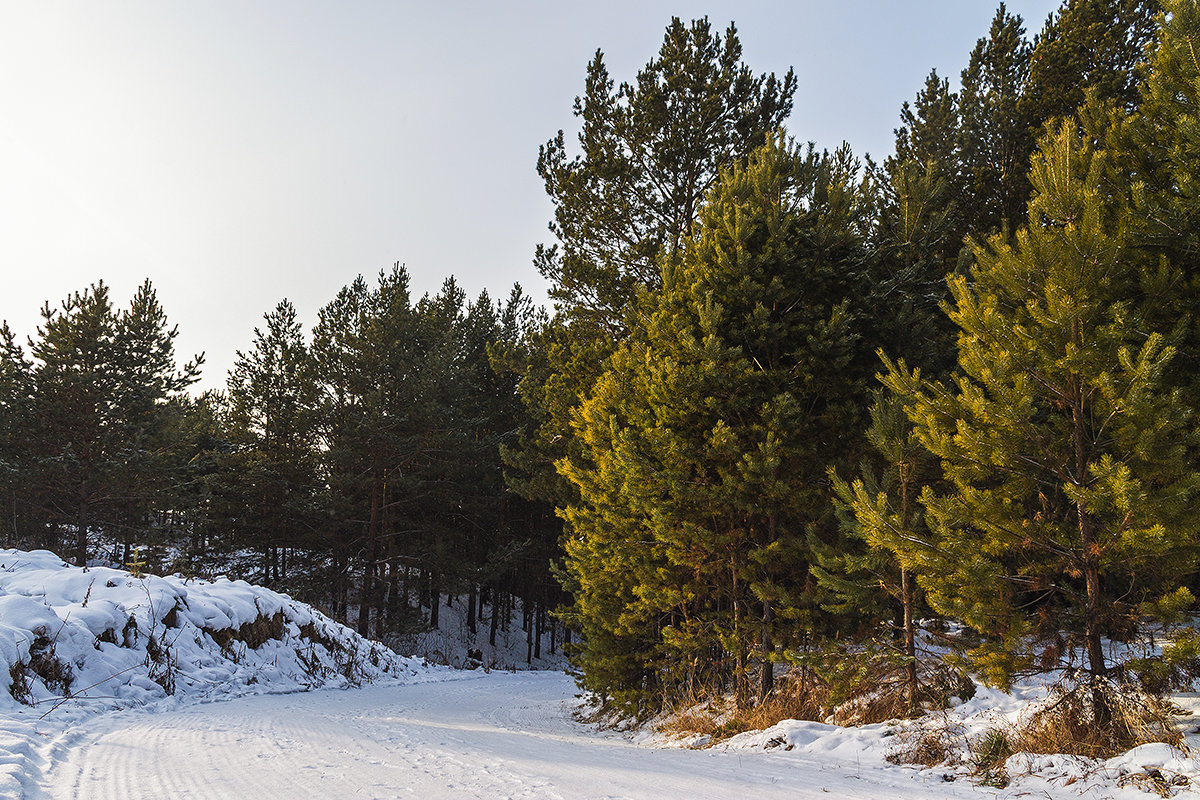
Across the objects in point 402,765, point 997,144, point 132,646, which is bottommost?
point 402,765

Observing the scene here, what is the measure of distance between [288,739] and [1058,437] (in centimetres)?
708

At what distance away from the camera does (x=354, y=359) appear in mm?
25562

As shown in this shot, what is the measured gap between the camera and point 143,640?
27.5 ft

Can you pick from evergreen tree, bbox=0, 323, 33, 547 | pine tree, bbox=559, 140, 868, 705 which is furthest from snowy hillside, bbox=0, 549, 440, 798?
evergreen tree, bbox=0, 323, 33, 547

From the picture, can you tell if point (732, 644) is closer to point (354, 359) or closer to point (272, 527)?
point (354, 359)

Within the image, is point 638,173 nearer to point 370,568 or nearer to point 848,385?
point 848,385

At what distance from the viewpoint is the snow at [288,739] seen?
13.1ft

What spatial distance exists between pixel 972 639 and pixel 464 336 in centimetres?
2937

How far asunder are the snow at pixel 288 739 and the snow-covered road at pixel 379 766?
0.08ft

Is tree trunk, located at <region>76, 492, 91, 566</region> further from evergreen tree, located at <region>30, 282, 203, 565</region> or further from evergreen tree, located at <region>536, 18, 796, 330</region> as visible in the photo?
evergreen tree, located at <region>536, 18, 796, 330</region>

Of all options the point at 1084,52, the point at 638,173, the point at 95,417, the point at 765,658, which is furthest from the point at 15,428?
the point at 1084,52

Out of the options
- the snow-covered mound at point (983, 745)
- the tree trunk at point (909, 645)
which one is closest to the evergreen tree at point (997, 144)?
the tree trunk at point (909, 645)

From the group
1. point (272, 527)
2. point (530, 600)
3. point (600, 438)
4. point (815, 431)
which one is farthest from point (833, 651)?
point (530, 600)

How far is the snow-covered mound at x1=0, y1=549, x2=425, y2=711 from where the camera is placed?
21.7 feet
